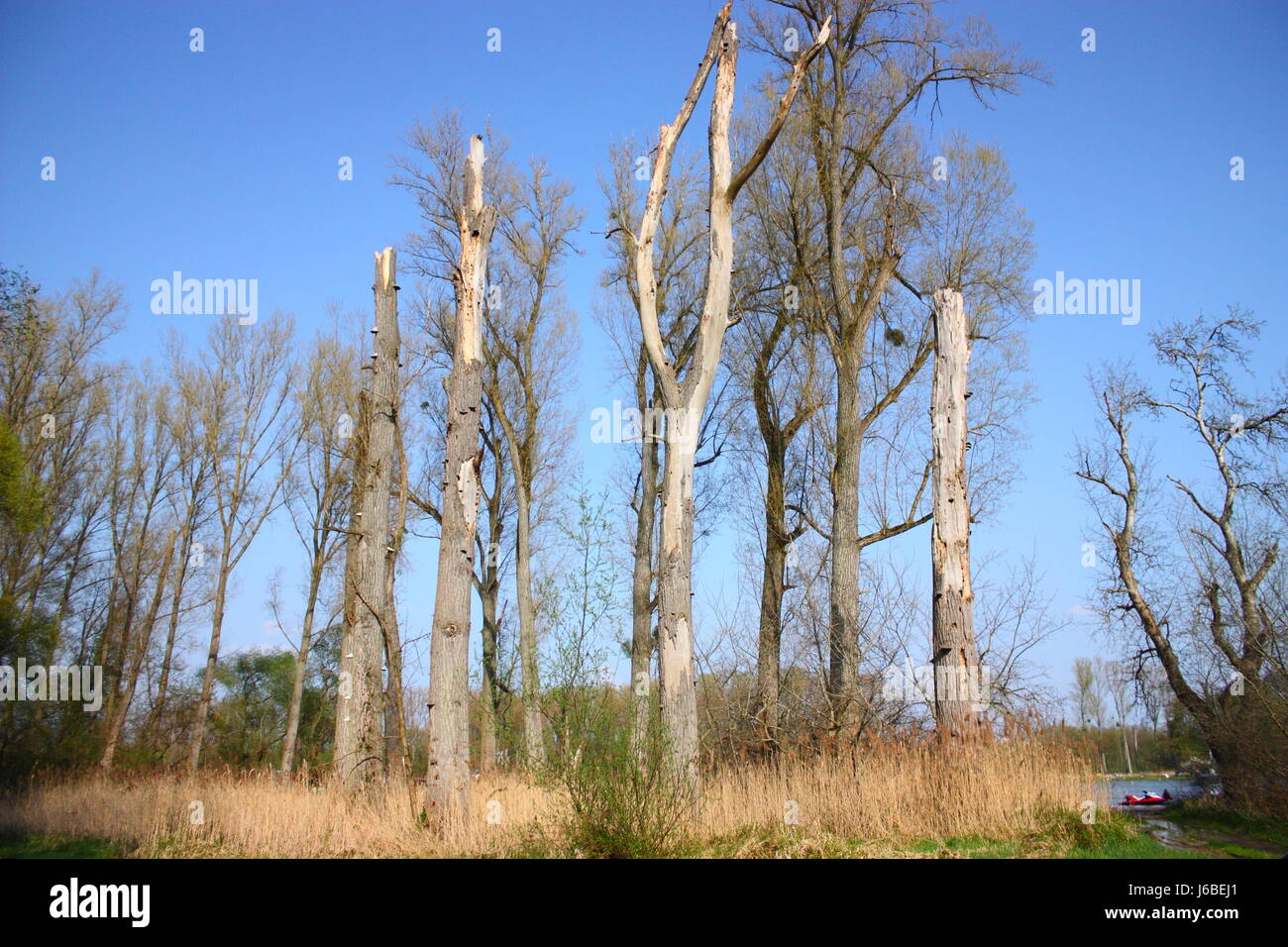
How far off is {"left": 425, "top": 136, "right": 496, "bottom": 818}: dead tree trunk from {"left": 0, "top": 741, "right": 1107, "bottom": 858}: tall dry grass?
1.80 ft

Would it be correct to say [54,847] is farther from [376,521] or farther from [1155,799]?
[1155,799]

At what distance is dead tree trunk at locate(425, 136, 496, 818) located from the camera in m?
10.0

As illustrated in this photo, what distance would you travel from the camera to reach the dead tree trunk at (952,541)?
973cm

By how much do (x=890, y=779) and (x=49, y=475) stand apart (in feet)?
59.4

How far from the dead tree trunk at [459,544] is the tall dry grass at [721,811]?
55 centimetres

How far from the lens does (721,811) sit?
896cm

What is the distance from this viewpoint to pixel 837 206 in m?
15.3

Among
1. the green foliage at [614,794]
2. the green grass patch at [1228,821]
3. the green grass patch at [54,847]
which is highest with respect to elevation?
the green foliage at [614,794]

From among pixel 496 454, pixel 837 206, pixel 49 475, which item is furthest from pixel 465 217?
pixel 49 475

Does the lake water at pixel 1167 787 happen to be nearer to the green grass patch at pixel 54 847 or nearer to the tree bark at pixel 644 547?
the tree bark at pixel 644 547

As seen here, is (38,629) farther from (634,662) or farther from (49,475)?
(634,662)

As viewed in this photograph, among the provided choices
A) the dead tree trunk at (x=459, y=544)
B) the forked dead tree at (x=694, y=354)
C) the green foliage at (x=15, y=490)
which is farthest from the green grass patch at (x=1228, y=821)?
the green foliage at (x=15, y=490)

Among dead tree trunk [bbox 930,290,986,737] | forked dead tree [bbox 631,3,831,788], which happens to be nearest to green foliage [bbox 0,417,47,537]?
forked dead tree [bbox 631,3,831,788]

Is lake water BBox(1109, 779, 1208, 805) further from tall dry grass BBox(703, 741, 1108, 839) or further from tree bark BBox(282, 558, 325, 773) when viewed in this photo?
tree bark BBox(282, 558, 325, 773)
